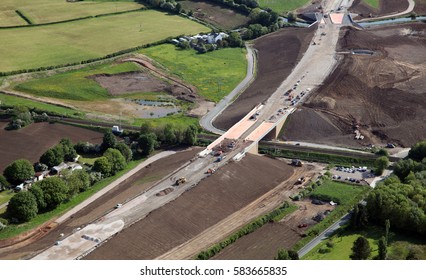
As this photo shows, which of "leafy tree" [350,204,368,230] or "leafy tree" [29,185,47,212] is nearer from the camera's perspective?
"leafy tree" [350,204,368,230]

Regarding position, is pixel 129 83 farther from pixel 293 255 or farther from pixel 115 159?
pixel 293 255

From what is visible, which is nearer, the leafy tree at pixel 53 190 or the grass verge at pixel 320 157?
the leafy tree at pixel 53 190

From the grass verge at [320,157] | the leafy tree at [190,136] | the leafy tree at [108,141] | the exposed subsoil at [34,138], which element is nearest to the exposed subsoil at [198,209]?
the grass verge at [320,157]

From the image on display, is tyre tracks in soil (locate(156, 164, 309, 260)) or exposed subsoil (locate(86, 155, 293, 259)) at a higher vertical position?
exposed subsoil (locate(86, 155, 293, 259))

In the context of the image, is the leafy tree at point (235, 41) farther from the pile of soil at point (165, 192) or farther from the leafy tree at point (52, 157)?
the pile of soil at point (165, 192)

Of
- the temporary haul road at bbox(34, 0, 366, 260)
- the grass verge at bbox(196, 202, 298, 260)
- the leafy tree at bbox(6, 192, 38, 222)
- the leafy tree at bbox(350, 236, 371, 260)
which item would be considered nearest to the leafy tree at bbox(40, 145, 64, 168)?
the leafy tree at bbox(6, 192, 38, 222)

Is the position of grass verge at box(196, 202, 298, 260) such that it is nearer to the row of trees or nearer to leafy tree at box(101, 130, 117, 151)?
the row of trees
